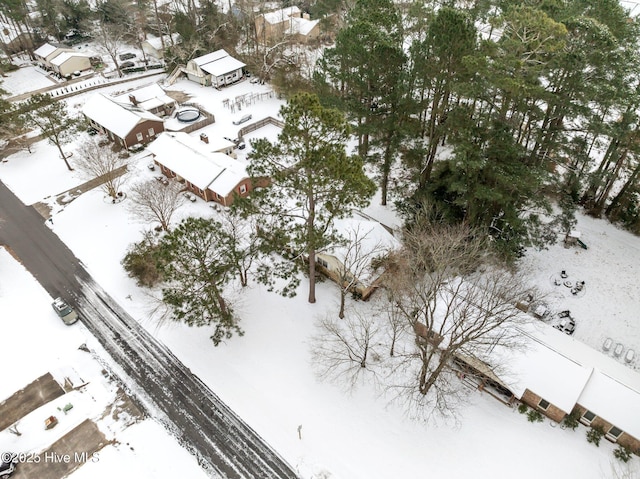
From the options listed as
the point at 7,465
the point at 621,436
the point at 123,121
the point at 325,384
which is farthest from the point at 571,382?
the point at 123,121

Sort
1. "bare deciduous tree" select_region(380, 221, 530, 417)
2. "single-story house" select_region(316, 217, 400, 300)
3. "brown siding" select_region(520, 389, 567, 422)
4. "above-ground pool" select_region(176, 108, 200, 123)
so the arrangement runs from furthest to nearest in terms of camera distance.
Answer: "above-ground pool" select_region(176, 108, 200, 123) < "single-story house" select_region(316, 217, 400, 300) < "brown siding" select_region(520, 389, 567, 422) < "bare deciduous tree" select_region(380, 221, 530, 417)

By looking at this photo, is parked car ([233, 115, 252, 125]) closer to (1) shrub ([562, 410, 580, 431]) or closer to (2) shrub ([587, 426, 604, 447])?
(1) shrub ([562, 410, 580, 431])

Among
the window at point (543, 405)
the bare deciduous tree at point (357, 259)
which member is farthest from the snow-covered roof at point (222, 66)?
the window at point (543, 405)

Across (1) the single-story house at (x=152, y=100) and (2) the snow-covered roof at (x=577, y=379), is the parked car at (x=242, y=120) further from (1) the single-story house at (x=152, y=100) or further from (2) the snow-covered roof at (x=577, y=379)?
(2) the snow-covered roof at (x=577, y=379)

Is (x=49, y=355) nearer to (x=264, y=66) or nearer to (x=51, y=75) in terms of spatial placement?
(x=264, y=66)

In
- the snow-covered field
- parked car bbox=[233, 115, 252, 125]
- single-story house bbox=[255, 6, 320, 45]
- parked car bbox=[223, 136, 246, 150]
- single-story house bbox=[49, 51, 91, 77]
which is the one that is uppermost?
single-story house bbox=[255, 6, 320, 45]

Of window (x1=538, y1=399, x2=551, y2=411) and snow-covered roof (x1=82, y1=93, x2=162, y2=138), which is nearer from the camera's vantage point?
window (x1=538, y1=399, x2=551, y2=411)

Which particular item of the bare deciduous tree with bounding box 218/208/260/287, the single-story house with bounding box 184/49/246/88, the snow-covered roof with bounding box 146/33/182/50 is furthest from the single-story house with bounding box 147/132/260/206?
the snow-covered roof with bounding box 146/33/182/50

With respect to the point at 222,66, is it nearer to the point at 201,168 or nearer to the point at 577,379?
the point at 201,168
